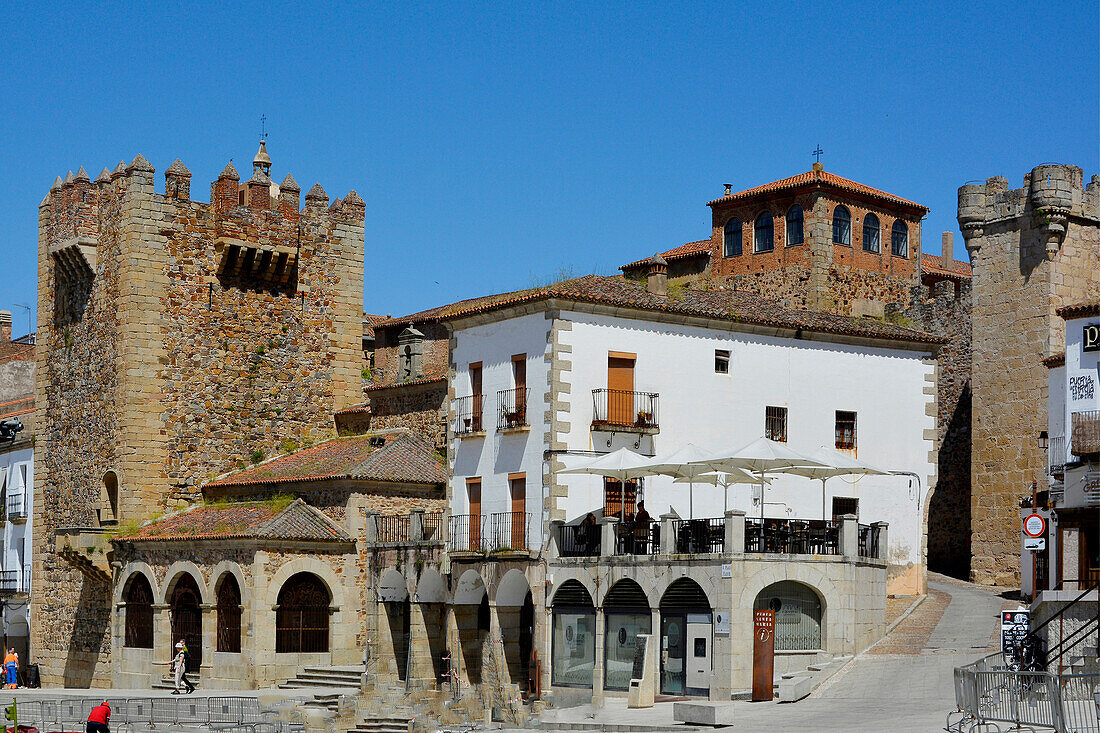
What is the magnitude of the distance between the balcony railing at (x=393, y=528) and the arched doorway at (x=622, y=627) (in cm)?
834

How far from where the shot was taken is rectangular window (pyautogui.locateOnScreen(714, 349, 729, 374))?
39594 mm

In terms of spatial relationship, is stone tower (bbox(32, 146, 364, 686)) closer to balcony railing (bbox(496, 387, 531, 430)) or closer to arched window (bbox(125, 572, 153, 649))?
arched window (bbox(125, 572, 153, 649))

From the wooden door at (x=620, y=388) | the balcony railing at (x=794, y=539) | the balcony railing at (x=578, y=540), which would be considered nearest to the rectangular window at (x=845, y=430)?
the wooden door at (x=620, y=388)

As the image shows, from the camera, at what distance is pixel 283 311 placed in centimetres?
5100

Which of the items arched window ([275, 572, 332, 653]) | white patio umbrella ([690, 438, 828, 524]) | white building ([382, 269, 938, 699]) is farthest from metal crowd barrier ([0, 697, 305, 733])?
white patio umbrella ([690, 438, 828, 524])

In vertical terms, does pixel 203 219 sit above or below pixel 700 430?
above

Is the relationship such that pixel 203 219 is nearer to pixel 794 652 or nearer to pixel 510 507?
pixel 510 507

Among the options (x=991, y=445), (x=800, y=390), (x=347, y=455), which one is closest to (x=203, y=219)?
(x=347, y=455)

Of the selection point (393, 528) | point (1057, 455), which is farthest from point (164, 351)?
point (1057, 455)

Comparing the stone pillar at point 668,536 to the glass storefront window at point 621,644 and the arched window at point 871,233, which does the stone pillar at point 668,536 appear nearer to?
the glass storefront window at point 621,644

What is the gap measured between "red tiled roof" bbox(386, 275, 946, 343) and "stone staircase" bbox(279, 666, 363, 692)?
31.0 ft

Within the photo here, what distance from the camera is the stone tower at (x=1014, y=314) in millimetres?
42469

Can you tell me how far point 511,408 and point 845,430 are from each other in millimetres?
8498

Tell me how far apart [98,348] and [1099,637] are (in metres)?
32.7
